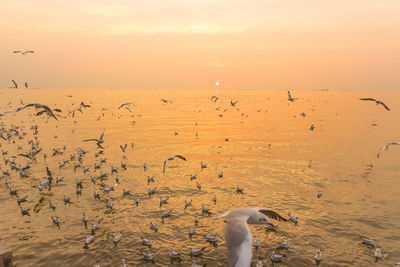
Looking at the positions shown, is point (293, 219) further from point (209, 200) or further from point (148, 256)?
point (148, 256)

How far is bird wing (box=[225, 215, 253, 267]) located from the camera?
6992 mm

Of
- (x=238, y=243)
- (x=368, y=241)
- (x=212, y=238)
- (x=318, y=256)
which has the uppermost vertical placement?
(x=238, y=243)

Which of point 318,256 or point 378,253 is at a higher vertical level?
point 318,256

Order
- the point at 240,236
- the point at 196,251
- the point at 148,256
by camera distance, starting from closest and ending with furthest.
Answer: the point at 240,236, the point at 148,256, the point at 196,251

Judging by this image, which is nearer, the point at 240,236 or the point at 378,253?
the point at 240,236

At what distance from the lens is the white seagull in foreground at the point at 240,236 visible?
704 centimetres

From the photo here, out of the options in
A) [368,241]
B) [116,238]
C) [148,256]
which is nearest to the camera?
[148,256]

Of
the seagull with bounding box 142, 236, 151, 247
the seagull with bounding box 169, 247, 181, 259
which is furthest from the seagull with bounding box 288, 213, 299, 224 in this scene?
the seagull with bounding box 142, 236, 151, 247

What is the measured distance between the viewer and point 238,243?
24.9ft

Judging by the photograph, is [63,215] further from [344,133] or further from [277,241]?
[344,133]

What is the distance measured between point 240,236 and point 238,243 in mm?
271

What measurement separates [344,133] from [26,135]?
63.7 m

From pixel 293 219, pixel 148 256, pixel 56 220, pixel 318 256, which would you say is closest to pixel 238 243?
pixel 148 256

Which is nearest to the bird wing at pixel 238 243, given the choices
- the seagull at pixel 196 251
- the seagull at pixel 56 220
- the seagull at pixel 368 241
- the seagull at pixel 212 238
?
the seagull at pixel 196 251
